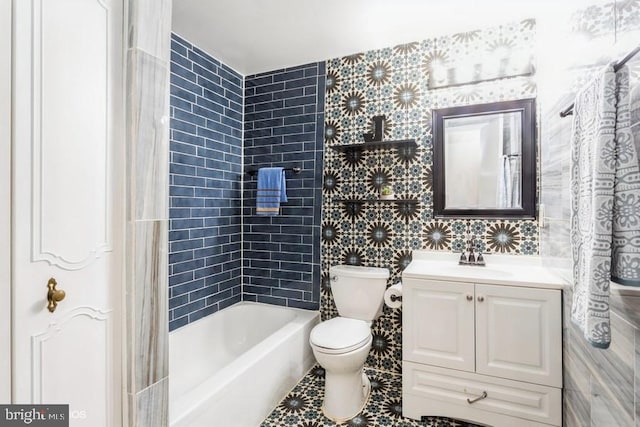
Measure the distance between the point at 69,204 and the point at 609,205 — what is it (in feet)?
5.36

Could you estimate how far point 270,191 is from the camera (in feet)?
8.54

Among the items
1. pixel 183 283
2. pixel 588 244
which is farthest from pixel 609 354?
pixel 183 283

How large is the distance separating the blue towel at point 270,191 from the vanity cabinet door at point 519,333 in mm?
1581

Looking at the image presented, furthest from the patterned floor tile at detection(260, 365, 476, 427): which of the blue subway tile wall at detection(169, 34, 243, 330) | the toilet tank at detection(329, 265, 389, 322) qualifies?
the blue subway tile wall at detection(169, 34, 243, 330)

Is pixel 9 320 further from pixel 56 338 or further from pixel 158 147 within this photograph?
pixel 158 147

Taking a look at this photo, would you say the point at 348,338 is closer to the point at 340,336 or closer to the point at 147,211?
the point at 340,336

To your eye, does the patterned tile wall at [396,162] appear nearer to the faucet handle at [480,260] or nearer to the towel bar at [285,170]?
the faucet handle at [480,260]

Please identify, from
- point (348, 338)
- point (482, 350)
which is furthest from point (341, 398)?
point (482, 350)

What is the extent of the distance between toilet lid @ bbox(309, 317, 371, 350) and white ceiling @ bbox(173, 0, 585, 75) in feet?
6.70

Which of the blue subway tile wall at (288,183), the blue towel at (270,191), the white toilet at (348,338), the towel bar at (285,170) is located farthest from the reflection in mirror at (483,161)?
the blue towel at (270,191)

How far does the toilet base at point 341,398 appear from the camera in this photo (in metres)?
1.91

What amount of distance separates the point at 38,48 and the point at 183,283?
1.69 meters

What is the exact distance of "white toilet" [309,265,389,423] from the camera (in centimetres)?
187

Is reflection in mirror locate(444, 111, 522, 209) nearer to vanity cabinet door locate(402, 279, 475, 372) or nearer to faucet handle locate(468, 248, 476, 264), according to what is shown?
faucet handle locate(468, 248, 476, 264)
